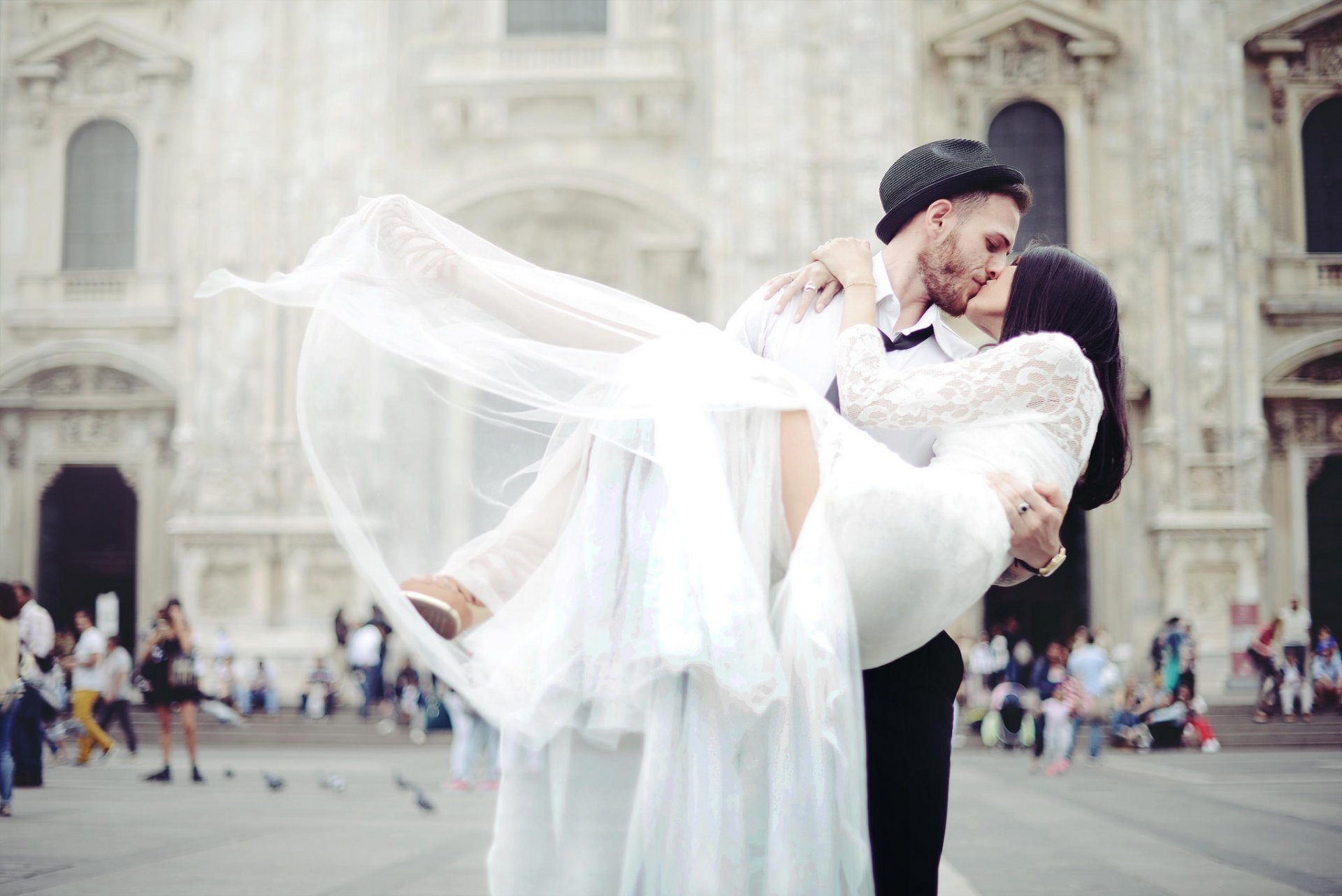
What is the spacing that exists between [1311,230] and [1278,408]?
9.68 feet

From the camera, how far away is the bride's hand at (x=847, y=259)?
2.84 meters

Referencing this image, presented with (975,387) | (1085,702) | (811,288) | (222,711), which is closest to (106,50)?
(222,711)

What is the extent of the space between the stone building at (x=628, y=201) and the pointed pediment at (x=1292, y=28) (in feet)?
0.27

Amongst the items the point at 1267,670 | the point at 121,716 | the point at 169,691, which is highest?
the point at 169,691

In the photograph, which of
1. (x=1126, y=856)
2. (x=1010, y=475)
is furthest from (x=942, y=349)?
(x=1126, y=856)

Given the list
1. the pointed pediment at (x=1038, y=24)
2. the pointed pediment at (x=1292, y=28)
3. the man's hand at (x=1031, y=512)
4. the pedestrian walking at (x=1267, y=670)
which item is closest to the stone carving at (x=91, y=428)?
the pointed pediment at (x=1038, y=24)

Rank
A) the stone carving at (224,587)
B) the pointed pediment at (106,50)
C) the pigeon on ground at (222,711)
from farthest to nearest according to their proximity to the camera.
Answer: the pointed pediment at (106,50) → the stone carving at (224,587) → the pigeon on ground at (222,711)

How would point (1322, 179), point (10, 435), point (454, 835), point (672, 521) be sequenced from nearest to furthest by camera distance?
point (672, 521), point (454, 835), point (1322, 179), point (10, 435)

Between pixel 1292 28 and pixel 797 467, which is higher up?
pixel 1292 28

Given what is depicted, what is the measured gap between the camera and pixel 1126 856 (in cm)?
748

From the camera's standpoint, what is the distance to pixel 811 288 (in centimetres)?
292

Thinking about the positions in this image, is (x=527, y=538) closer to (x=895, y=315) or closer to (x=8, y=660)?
(x=895, y=315)

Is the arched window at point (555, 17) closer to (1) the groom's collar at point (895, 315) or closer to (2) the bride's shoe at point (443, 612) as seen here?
(1) the groom's collar at point (895, 315)

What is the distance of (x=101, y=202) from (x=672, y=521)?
2399 cm
